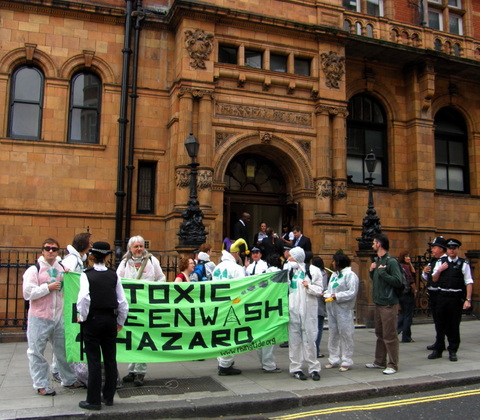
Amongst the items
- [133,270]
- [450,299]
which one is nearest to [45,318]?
[133,270]

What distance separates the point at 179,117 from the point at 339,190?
588 cm

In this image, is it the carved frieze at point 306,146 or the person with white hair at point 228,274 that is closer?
the person with white hair at point 228,274

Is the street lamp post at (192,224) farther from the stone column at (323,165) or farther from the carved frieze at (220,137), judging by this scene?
the stone column at (323,165)

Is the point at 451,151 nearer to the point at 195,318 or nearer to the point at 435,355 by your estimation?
the point at 435,355

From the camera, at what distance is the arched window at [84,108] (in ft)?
52.5

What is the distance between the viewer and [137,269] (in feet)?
25.0

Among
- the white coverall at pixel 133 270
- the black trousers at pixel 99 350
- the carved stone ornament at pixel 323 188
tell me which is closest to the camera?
the black trousers at pixel 99 350

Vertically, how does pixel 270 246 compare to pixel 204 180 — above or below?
below

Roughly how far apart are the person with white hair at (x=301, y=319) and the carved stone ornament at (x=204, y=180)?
288 inches

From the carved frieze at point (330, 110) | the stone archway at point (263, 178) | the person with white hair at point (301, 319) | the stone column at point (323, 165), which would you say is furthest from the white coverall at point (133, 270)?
the carved frieze at point (330, 110)

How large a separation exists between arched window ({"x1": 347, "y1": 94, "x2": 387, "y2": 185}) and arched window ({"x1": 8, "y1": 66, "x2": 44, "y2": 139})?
11349mm

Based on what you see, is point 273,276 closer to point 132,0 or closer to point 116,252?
point 116,252

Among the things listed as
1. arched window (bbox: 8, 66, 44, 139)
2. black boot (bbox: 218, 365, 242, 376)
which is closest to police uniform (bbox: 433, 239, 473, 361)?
black boot (bbox: 218, 365, 242, 376)

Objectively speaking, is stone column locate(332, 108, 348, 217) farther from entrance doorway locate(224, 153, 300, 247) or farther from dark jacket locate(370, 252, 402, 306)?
dark jacket locate(370, 252, 402, 306)
